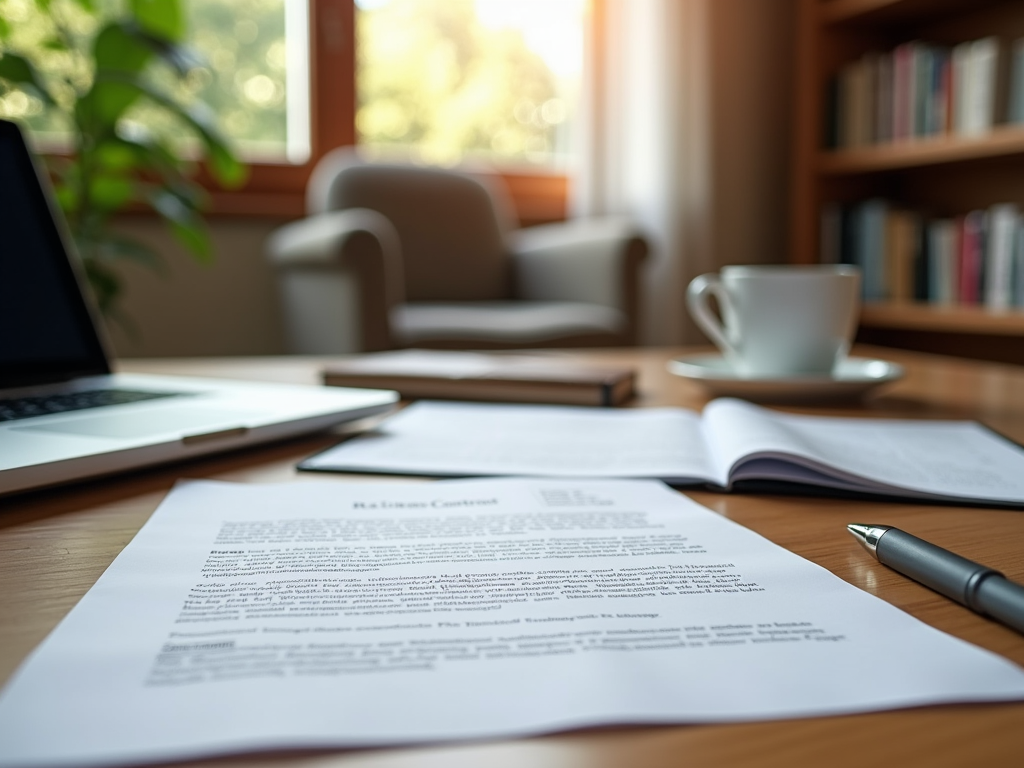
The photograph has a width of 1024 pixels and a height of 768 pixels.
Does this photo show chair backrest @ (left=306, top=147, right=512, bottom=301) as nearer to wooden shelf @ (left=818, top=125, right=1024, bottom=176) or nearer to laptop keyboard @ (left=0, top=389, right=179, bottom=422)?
wooden shelf @ (left=818, top=125, right=1024, bottom=176)

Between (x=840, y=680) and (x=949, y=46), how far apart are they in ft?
9.27

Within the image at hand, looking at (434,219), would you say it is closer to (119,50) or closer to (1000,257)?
(119,50)

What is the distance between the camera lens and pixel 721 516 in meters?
0.41

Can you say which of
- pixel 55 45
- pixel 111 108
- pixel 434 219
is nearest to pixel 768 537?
pixel 111 108

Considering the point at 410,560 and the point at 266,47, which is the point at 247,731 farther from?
the point at 266,47

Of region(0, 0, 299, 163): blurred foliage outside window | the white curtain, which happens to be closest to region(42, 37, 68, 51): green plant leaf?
region(0, 0, 299, 163): blurred foliage outside window

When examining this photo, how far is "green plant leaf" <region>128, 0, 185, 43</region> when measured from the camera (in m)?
1.81

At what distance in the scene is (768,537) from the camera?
380 mm

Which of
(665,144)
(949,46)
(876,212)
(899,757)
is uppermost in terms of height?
(949,46)

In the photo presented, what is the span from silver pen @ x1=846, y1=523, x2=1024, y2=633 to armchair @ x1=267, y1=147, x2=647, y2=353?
1.61 m

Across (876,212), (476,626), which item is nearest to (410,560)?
(476,626)

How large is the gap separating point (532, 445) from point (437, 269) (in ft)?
Answer: 6.96

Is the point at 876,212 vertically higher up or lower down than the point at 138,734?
higher up

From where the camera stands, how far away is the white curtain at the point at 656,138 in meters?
2.67
